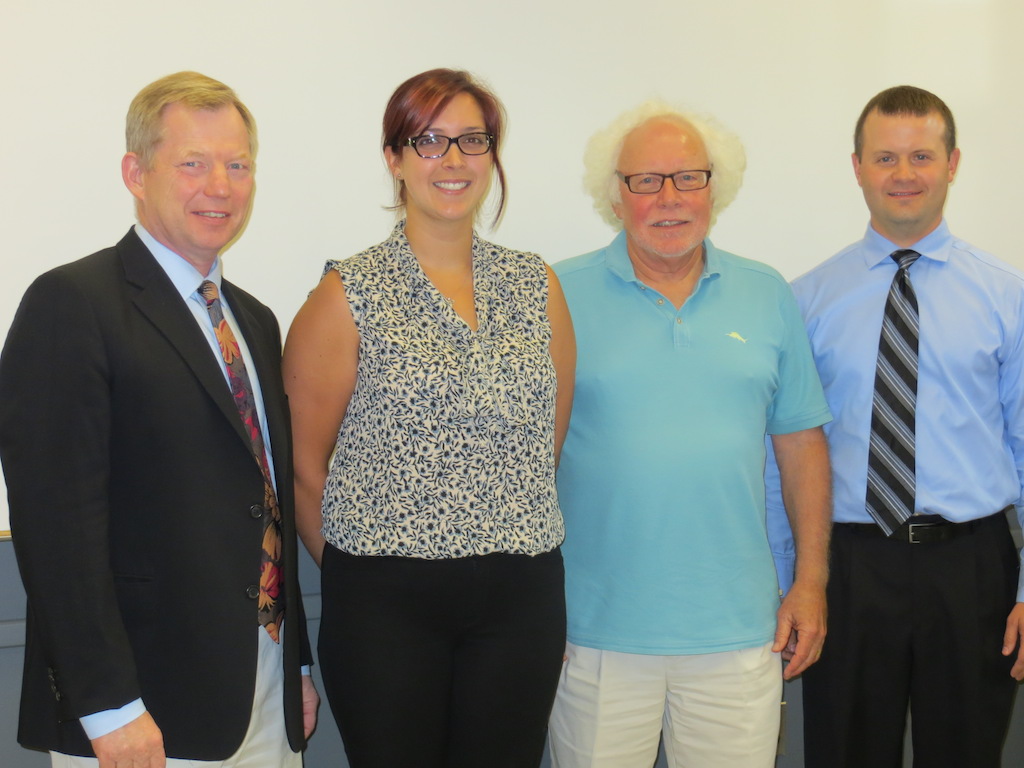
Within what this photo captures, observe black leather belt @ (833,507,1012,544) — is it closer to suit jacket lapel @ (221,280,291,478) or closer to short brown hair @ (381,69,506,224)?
short brown hair @ (381,69,506,224)

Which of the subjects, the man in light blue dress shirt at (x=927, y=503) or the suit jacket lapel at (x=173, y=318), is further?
the man in light blue dress shirt at (x=927, y=503)

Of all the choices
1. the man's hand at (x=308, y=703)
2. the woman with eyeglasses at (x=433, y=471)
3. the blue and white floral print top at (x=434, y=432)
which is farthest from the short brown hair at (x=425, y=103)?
the man's hand at (x=308, y=703)

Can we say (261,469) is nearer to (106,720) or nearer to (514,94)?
(106,720)

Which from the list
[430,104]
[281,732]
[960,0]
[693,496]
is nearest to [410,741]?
[281,732]

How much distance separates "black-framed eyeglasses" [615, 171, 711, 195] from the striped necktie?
59 cm

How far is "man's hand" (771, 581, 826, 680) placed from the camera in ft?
6.52

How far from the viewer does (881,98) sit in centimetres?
230

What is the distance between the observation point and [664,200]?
6.46ft

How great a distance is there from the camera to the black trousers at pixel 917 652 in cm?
211

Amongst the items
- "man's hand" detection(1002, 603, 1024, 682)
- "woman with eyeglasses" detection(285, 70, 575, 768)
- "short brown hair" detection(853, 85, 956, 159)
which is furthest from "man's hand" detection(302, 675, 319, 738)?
"short brown hair" detection(853, 85, 956, 159)

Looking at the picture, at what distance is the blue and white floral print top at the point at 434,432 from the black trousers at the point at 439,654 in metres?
0.04

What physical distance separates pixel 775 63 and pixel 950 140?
54cm

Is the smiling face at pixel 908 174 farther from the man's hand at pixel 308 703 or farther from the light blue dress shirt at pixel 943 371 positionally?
the man's hand at pixel 308 703

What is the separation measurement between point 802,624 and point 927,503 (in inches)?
16.5
